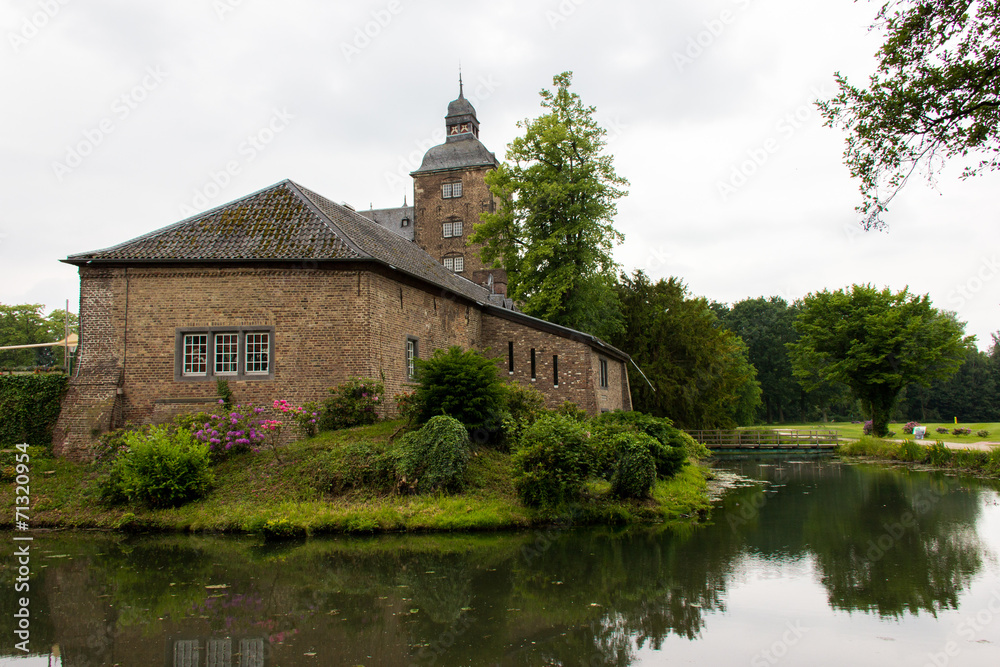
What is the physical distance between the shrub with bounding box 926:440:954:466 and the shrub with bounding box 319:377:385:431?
72.2 ft

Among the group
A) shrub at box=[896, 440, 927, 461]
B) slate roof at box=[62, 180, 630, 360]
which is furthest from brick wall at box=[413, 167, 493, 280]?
shrub at box=[896, 440, 927, 461]

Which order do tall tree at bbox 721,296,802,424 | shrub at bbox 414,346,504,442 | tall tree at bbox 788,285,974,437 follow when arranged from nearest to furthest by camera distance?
shrub at bbox 414,346,504,442 < tall tree at bbox 788,285,974,437 < tall tree at bbox 721,296,802,424

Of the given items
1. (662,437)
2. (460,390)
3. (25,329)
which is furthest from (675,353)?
(25,329)

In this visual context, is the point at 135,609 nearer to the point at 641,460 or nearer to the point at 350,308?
the point at 641,460

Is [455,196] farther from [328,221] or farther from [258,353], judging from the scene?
[258,353]

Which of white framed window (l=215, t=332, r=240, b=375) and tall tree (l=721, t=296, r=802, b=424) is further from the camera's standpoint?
tall tree (l=721, t=296, r=802, b=424)

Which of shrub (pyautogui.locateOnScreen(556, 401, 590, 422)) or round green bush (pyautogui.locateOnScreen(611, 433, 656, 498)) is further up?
shrub (pyautogui.locateOnScreen(556, 401, 590, 422))

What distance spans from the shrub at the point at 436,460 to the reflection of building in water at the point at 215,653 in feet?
21.6

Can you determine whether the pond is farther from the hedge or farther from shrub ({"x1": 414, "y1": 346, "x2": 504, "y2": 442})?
the hedge

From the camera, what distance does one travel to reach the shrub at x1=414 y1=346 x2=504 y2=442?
14.5 m

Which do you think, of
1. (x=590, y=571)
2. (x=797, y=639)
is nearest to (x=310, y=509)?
(x=590, y=571)

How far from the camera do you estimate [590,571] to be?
28.3 feet

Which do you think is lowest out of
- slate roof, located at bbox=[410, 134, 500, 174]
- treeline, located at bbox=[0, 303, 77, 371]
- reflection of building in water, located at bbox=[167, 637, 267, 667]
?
reflection of building in water, located at bbox=[167, 637, 267, 667]

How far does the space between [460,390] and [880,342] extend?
1265 inches
